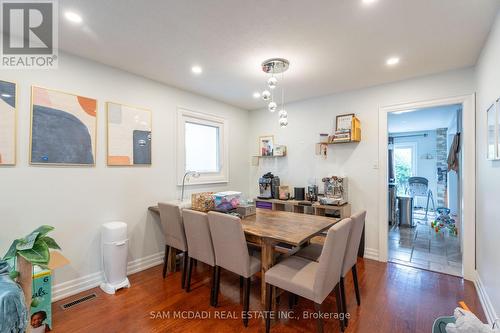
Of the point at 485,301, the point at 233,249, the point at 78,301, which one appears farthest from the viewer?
the point at 78,301

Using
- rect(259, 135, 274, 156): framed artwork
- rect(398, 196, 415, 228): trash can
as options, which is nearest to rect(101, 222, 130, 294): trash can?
rect(259, 135, 274, 156): framed artwork

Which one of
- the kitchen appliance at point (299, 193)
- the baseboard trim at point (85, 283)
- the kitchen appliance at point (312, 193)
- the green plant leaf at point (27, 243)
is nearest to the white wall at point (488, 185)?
the kitchen appliance at point (312, 193)

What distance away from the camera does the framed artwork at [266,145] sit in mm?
4508

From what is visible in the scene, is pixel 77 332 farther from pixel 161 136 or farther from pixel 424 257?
pixel 424 257

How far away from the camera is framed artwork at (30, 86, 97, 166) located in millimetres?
2244

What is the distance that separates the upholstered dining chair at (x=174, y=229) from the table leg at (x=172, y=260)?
14 cm

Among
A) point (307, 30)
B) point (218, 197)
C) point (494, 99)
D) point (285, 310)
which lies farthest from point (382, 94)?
point (285, 310)

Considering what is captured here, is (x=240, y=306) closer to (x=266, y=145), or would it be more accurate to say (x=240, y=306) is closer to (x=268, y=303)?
(x=268, y=303)

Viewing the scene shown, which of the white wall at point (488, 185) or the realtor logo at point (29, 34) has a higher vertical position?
the realtor logo at point (29, 34)

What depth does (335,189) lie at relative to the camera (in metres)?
3.63

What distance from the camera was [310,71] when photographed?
2.91 metres

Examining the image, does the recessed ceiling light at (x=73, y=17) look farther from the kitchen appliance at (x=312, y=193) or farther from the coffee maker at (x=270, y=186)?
the kitchen appliance at (x=312, y=193)

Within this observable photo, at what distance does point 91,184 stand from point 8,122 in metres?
0.88

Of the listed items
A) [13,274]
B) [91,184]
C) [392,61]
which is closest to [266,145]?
[392,61]
